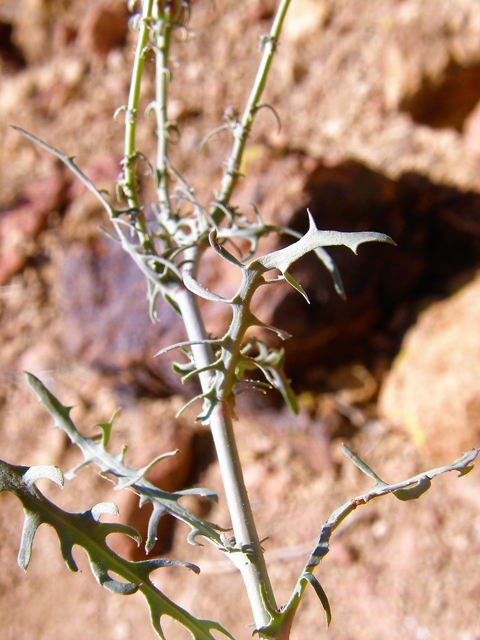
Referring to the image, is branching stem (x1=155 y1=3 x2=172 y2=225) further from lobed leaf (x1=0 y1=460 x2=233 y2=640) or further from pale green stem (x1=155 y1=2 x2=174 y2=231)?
lobed leaf (x1=0 y1=460 x2=233 y2=640)

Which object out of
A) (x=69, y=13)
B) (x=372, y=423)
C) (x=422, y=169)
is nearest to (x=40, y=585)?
(x=372, y=423)

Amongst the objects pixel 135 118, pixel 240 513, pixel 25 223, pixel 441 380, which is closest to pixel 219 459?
pixel 240 513

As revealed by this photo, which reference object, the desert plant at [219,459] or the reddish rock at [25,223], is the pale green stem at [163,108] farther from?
the reddish rock at [25,223]

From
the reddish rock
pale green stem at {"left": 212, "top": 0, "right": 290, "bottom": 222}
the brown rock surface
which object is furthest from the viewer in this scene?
the reddish rock

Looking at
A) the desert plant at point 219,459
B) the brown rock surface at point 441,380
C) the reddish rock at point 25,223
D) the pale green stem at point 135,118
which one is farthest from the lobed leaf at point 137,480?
the reddish rock at point 25,223

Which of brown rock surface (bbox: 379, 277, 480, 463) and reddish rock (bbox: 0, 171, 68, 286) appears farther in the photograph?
reddish rock (bbox: 0, 171, 68, 286)

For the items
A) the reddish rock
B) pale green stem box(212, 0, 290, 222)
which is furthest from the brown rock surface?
the reddish rock

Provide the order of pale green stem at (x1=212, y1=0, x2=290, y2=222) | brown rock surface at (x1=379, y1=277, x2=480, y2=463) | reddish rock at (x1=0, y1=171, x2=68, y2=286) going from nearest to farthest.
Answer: pale green stem at (x1=212, y1=0, x2=290, y2=222) → brown rock surface at (x1=379, y1=277, x2=480, y2=463) → reddish rock at (x1=0, y1=171, x2=68, y2=286)

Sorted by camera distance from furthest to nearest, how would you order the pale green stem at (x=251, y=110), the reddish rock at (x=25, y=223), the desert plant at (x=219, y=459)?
the reddish rock at (x=25, y=223)
the pale green stem at (x=251, y=110)
the desert plant at (x=219, y=459)
